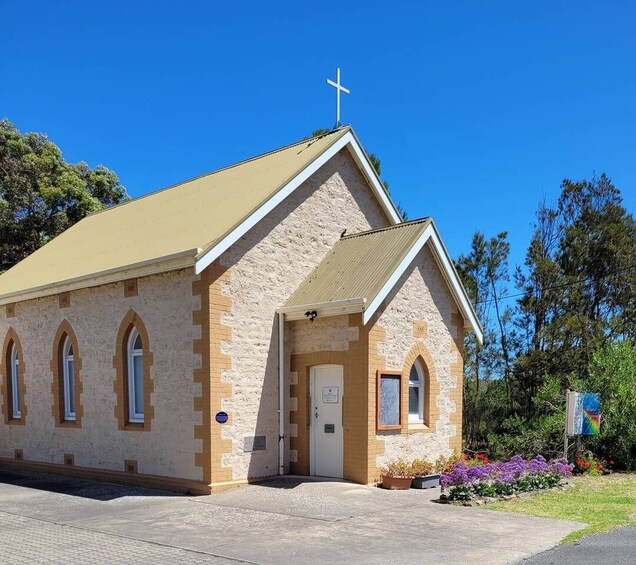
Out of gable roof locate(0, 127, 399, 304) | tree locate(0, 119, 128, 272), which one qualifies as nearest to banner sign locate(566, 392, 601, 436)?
gable roof locate(0, 127, 399, 304)

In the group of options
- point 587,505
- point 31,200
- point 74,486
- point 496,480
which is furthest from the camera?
point 31,200

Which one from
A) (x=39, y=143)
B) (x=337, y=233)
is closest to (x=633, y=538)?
(x=337, y=233)

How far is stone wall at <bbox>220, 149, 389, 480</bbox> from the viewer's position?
13.3 meters

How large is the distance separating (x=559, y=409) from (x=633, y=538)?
9594 millimetres

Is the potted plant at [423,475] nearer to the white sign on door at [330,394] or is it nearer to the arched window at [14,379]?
the white sign on door at [330,394]

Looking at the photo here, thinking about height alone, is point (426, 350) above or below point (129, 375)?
above

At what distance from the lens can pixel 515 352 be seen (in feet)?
76.9

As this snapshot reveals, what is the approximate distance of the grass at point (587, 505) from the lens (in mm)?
9797

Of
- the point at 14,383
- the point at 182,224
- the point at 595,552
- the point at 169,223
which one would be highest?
the point at 169,223

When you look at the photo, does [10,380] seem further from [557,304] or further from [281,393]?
[557,304]

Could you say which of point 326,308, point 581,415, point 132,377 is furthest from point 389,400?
point 132,377

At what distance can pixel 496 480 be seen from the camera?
1213 centimetres

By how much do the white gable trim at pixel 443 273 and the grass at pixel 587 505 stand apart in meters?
4.17

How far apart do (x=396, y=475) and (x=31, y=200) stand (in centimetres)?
2459
